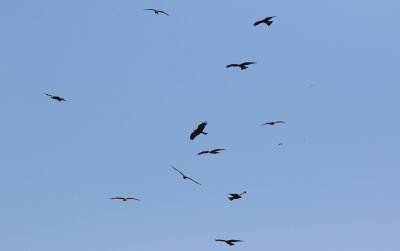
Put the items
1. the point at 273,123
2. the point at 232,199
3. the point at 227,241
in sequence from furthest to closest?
the point at 273,123, the point at 232,199, the point at 227,241

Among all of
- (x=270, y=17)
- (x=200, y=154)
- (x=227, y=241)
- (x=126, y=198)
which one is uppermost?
(x=270, y=17)

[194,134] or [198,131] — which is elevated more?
[198,131]

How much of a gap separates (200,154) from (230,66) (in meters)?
8.51

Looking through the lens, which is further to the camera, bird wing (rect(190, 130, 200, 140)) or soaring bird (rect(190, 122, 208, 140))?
bird wing (rect(190, 130, 200, 140))

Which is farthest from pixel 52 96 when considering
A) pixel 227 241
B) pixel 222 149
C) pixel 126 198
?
pixel 227 241

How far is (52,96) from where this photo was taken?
138 feet

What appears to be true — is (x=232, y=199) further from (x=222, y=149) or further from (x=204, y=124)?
(x=204, y=124)

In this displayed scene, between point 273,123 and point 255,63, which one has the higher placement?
point 255,63

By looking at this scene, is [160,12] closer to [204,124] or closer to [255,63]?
[255,63]

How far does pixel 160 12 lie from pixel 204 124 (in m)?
15.1

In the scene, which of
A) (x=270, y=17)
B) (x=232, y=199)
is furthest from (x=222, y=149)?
(x=270, y=17)

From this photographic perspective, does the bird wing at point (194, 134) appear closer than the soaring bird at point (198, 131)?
No

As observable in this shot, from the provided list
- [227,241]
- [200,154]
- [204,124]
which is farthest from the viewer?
[200,154]

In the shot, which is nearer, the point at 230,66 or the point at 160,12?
the point at 230,66
